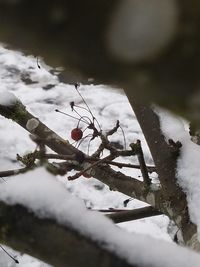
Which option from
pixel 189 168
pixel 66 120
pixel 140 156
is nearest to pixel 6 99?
pixel 140 156

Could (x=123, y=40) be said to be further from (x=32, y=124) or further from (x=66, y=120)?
(x=66, y=120)

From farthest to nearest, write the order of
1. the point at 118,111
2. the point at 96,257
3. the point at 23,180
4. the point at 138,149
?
1. the point at 118,111
2. the point at 138,149
3. the point at 23,180
4. the point at 96,257

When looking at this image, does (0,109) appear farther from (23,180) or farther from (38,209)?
(38,209)

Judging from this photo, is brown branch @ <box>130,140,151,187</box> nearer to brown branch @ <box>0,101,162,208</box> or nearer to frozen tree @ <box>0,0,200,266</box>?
brown branch @ <box>0,101,162,208</box>

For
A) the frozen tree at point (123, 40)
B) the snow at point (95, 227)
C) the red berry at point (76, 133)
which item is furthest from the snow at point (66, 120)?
the frozen tree at point (123, 40)

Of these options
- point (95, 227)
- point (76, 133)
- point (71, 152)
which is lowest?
point (76, 133)

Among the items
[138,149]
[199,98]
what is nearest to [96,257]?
[199,98]

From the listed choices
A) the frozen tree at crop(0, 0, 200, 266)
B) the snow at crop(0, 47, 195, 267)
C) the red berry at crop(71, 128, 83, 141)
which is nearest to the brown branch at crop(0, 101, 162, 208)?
the red berry at crop(71, 128, 83, 141)
